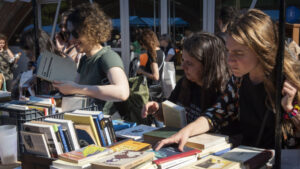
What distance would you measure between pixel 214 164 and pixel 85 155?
19.0 inches

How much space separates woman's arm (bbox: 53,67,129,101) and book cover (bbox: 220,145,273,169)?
83cm

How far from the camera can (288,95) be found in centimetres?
114

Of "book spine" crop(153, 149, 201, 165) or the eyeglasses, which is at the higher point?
the eyeglasses

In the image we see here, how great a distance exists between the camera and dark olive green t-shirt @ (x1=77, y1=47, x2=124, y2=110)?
1882 millimetres

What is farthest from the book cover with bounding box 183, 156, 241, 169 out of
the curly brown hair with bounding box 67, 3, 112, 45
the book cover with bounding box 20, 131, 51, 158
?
the curly brown hair with bounding box 67, 3, 112, 45

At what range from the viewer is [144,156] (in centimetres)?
108

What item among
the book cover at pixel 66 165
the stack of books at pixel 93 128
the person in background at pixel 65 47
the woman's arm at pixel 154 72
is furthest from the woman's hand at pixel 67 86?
the woman's arm at pixel 154 72

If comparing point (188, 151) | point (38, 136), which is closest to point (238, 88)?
point (188, 151)

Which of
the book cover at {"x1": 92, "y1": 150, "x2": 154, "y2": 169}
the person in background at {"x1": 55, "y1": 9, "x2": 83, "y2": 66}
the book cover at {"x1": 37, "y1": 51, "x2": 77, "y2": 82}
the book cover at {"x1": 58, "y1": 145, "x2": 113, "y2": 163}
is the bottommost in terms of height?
the book cover at {"x1": 58, "y1": 145, "x2": 113, "y2": 163}

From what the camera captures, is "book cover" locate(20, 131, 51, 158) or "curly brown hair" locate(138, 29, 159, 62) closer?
"book cover" locate(20, 131, 51, 158)

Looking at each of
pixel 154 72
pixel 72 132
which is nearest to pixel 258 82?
pixel 72 132

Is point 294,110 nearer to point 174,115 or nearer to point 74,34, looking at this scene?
point 174,115

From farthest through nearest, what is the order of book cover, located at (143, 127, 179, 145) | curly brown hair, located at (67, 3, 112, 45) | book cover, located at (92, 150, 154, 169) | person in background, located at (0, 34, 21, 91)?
person in background, located at (0, 34, 21, 91) < curly brown hair, located at (67, 3, 112, 45) < book cover, located at (143, 127, 179, 145) < book cover, located at (92, 150, 154, 169)

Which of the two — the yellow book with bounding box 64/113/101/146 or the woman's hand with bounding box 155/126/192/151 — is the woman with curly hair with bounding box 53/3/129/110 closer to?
the yellow book with bounding box 64/113/101/146
